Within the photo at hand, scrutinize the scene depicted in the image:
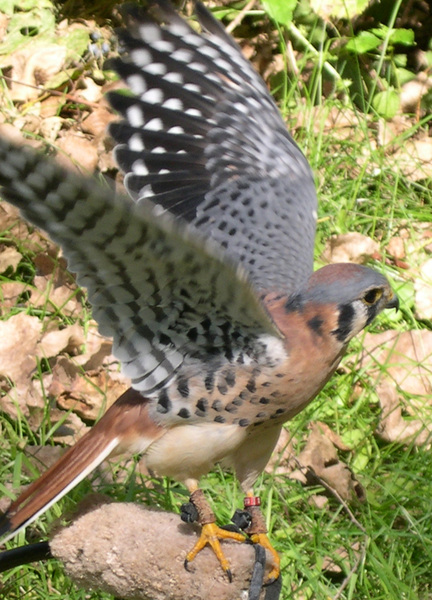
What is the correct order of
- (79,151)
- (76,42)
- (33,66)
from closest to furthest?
(79,151), (33,66), (76,42)

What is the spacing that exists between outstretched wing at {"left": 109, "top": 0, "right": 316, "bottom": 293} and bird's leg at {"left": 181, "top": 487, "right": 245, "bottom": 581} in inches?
27.9

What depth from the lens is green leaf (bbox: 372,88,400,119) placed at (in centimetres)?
448

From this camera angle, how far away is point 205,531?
2.27m

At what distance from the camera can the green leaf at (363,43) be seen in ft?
14.6

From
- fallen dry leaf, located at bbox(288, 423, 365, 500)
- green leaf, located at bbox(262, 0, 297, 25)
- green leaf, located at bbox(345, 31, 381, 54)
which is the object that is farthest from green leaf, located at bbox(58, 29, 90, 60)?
fallen dry leaf, located at bbox(288, 423, 365, 500)

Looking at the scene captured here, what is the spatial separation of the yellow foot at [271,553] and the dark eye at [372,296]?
2.21 feet

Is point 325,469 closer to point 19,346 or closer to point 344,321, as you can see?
point 344,321

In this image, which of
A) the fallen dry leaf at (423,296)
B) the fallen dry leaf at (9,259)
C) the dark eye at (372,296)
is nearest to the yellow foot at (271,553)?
the dark eye at (372,296)

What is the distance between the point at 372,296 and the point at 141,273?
653mm

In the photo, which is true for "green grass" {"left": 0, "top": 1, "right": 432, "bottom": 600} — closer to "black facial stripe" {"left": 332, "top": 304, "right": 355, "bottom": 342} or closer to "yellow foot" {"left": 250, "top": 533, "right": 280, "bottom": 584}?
"yellow foot" {"left": 250, "top": 533, "right": 280, "bottom": 584}

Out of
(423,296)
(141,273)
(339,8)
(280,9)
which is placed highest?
(141,273)

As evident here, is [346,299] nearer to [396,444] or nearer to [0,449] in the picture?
[396,444]

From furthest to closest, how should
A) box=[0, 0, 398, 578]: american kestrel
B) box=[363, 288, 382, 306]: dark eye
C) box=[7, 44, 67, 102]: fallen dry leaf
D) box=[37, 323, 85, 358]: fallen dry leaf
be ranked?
box=[7, 44, 67, 102]: fallen dry leaf < box=[37, 323, 85, 358]: fallen dry leaf < box=[363, 288, 382, 306]: dark eye < box=[0, 0, 398, 578]: american kestrel

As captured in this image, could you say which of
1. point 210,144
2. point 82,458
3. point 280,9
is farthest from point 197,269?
point 280,9
